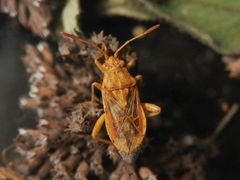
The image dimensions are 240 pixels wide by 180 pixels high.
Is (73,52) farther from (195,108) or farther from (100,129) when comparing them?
(195,108)

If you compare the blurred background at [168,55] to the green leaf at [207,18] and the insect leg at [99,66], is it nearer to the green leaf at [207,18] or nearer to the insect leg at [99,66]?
the green leaf at [207,18]

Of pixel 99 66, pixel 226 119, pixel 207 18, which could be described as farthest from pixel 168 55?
pixel 99 66

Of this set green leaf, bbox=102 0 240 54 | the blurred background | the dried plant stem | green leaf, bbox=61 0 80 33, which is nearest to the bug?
the blurred background

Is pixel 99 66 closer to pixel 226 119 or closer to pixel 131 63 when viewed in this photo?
pixel 131 63

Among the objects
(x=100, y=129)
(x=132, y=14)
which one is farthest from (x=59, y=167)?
(x=132, y=14)

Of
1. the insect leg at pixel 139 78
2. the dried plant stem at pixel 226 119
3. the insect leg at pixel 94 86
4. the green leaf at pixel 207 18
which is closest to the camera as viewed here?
the insect leg at pixel 94 86

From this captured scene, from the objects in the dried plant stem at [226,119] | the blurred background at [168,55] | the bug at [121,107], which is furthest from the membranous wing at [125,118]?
the dried plant stem at [226,119]
